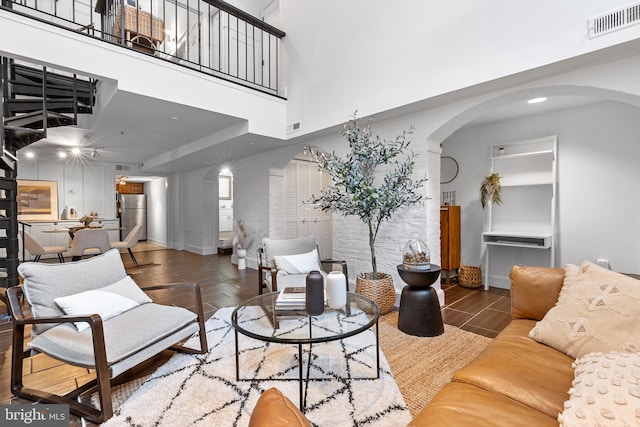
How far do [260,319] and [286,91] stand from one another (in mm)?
3626

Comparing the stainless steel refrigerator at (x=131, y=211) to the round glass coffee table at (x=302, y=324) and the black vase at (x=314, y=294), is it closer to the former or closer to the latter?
the round glass coffee table at (x=302, y=324)

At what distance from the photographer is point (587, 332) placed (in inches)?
55.4

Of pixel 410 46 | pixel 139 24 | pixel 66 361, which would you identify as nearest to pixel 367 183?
pixel 410 46

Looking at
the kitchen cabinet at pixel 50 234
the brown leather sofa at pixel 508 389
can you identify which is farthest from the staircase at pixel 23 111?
the brown leather sofa at pixel 508 389

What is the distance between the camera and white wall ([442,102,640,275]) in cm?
349

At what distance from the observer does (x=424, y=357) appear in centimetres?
238

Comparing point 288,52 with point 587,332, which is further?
point 288,52

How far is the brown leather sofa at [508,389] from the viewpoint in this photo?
1.05 metres

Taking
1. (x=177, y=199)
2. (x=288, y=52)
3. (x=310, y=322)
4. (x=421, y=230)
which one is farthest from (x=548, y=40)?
(x=177, y=199)

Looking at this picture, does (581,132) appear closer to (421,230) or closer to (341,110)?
(421,230)

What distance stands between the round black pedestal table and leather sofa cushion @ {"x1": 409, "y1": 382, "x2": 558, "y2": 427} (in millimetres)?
1586

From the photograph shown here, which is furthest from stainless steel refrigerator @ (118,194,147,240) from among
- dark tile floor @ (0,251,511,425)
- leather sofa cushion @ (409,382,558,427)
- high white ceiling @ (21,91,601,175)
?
leather sofa cushion @ (409,382,558,427)

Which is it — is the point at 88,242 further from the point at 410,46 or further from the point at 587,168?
the point at 587,168

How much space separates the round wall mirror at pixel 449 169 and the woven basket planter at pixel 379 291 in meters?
2.39
